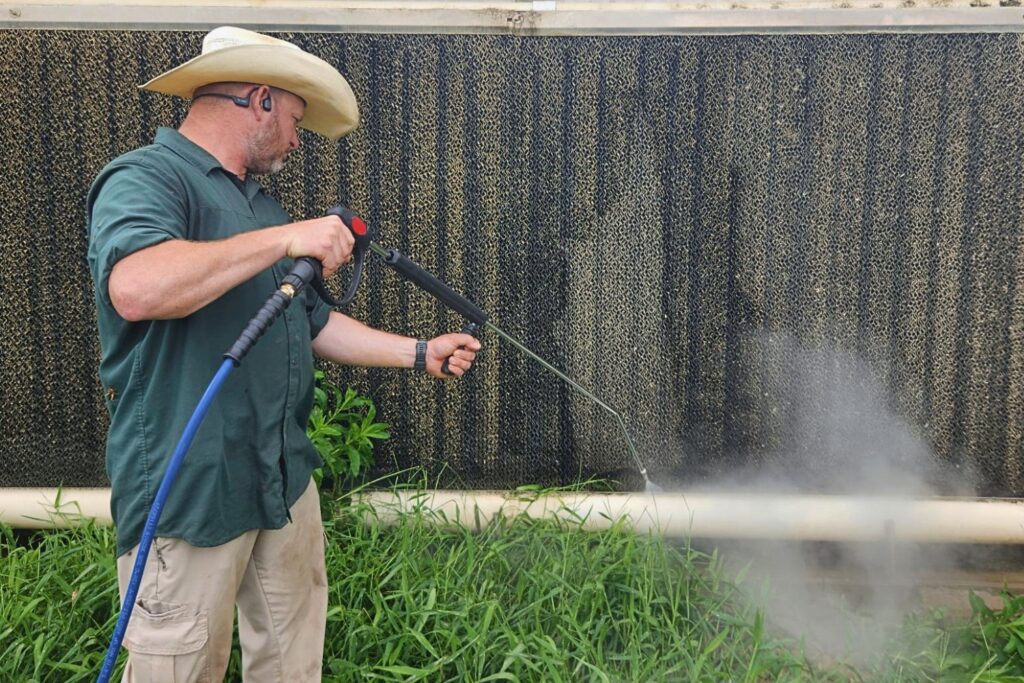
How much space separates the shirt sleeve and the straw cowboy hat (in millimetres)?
338

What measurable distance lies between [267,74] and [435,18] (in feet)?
4.54

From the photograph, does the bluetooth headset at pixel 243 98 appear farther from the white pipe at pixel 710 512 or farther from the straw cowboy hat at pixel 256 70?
the white pipe at pixel 710 512

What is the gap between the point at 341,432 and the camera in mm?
3424

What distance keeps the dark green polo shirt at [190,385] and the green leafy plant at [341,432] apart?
3.62 ft

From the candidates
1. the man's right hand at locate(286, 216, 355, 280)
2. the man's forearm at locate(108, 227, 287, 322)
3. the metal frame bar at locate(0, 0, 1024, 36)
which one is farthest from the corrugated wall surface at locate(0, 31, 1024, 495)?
the man's forearm at locate(108, 227, 287, 322)

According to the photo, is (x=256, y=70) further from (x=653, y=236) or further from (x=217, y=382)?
(x=653, y=236)

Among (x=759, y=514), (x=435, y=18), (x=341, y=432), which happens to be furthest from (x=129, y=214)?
(x=759, y=514)

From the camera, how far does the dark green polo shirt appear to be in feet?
6.65

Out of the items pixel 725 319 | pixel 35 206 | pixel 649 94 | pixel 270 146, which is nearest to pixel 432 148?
pixel 649 94

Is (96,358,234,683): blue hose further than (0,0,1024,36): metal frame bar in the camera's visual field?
No

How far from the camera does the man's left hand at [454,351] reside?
2691mm

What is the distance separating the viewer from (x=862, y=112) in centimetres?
337

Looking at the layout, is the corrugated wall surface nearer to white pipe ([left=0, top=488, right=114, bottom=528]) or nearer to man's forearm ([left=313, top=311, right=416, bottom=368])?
white pipe ([left=0, top=488, right=114, bottom=528])

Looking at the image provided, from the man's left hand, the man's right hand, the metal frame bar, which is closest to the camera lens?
the man's right hand
